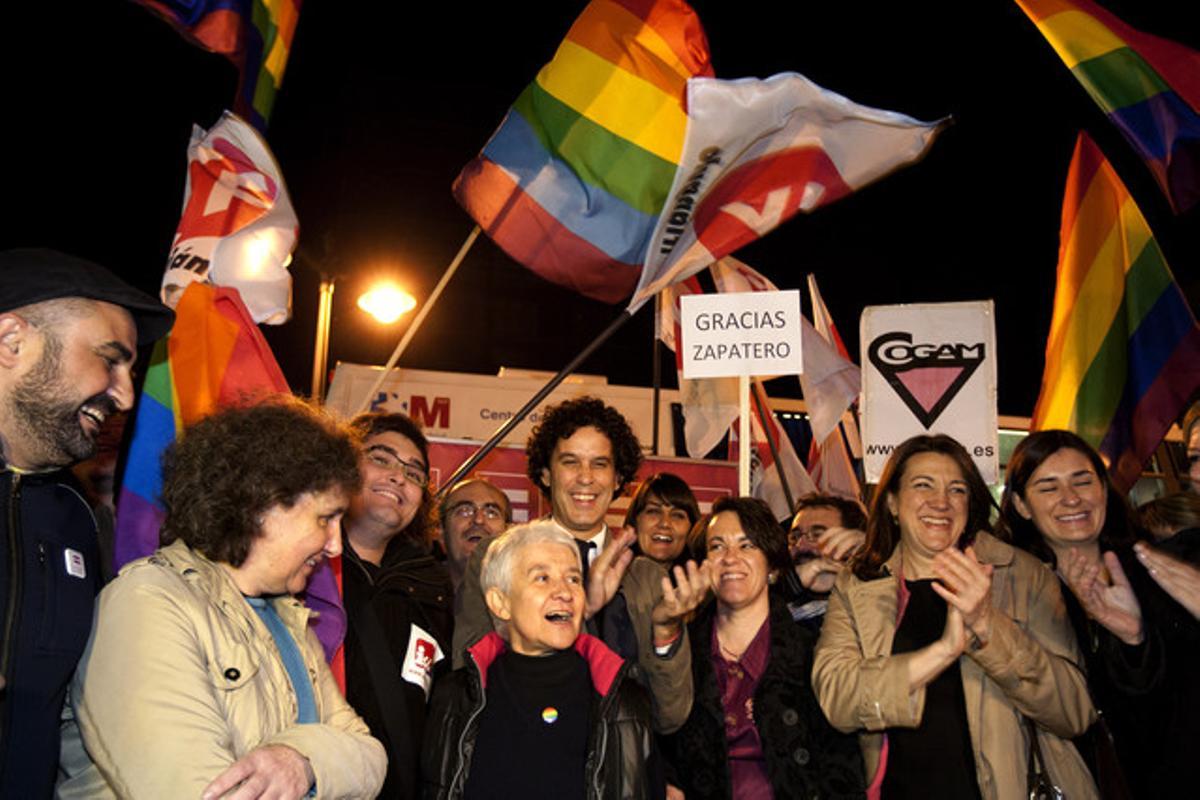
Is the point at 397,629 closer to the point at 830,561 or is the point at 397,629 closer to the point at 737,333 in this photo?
the point at 830,561

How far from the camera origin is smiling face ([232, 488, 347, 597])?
2621mm

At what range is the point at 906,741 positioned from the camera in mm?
3518

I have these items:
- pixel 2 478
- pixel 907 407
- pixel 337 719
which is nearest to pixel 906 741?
pixel 337 719

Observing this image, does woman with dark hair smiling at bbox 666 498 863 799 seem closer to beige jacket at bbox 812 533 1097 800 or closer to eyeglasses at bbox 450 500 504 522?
beige jacket at bbox 812 533 1097 800

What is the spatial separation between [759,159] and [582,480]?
7.05 ft

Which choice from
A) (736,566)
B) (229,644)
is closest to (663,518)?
(736,566)

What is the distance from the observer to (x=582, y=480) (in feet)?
14.0

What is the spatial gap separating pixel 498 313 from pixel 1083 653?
16.1 metres

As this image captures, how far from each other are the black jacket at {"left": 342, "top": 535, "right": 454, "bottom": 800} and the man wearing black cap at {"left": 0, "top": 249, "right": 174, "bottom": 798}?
98cm

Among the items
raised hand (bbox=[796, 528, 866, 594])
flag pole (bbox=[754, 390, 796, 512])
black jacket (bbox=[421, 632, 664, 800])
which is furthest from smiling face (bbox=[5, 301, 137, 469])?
flag pole (bbox=[754, 390, 796, 512])

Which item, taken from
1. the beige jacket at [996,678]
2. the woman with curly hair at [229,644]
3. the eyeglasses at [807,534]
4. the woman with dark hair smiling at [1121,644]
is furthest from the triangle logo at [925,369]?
the woman with curly hair at [229,644]

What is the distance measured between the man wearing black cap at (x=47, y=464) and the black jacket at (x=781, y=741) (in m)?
1.94

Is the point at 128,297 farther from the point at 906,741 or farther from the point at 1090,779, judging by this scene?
the point at 1090,779

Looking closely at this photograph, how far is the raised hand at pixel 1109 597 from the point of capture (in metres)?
3.56
